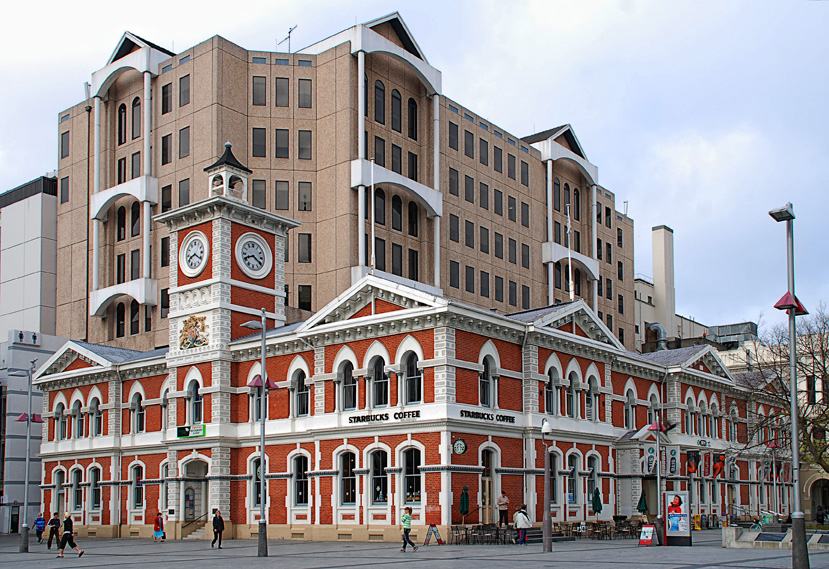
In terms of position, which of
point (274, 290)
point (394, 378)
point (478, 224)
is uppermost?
point (478, 224)

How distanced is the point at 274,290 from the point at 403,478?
15.0 metres

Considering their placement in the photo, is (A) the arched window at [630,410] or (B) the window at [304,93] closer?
(A) the arched window at [630,410]

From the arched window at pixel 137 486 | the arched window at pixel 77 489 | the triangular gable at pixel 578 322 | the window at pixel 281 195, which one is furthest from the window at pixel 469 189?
the arched window at pixel 77 489

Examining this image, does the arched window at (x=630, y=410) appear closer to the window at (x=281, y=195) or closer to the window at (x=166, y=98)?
the window at (x=281, y=195)

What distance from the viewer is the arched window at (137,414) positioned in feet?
172

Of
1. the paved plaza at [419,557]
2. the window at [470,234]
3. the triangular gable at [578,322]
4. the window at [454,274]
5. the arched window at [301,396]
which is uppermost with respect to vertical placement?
the window at [470,234]

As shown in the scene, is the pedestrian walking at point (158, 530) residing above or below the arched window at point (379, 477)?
below

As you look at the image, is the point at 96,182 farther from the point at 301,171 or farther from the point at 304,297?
the point at 304,297

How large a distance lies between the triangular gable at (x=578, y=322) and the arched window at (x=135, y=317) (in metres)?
34.4

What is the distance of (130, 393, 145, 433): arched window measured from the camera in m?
52.5

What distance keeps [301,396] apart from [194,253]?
9769 mm

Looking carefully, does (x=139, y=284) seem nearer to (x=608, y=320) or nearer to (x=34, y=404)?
(x=34, y=404)

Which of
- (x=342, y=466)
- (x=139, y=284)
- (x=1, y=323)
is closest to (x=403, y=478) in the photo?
(x=342, y=466)

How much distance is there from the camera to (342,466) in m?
42.5
